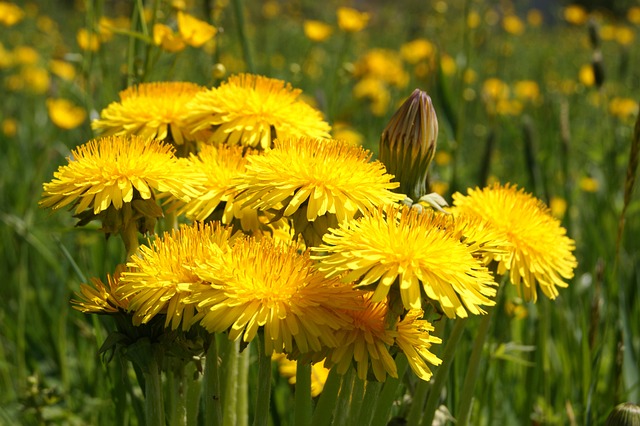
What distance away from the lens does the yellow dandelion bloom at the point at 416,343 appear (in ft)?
2.57

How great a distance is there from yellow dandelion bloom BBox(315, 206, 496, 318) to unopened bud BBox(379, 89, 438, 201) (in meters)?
0.21

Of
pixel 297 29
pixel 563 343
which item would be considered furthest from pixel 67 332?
pixel 297 29

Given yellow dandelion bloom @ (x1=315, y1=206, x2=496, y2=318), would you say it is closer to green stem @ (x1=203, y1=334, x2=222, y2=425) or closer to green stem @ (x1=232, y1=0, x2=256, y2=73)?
green stem @ (x1=203, y1=334, x2=222, y2=425)

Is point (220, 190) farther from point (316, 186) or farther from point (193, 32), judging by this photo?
point (193, 32)

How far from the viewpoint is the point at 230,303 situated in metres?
0.73

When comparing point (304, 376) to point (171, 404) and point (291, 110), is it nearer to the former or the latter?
point (171, 404)

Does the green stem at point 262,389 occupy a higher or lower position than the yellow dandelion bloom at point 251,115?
lower

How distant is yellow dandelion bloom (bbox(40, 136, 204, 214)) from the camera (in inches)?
36.6

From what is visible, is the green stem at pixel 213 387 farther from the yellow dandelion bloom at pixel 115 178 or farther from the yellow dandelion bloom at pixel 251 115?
the yellow dandelion bloom at pixel 251 115

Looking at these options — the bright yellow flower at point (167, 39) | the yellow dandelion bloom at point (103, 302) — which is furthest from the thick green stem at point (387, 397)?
the bright yellow flower at point (167, 39)

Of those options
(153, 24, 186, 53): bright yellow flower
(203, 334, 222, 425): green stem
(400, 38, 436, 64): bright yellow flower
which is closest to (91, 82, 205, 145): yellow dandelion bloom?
(153, 24, 186, 53): bright yellow flower

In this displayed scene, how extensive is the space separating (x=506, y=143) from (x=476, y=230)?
3245 mm

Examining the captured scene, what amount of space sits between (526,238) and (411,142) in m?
0.23

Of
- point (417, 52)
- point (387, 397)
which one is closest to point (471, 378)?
point (387, 397)
